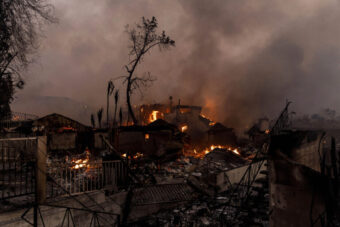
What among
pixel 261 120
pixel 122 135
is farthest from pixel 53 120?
pixel 261 120

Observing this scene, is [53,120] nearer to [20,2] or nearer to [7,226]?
[20,2]

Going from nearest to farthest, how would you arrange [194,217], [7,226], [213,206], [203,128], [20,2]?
[7,226] < [20,2] < [194,217] < [213,206] < [203,128]

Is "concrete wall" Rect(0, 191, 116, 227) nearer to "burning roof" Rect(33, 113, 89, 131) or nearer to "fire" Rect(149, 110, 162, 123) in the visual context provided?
"burning roof" Rect(33, 113, 89, 131)

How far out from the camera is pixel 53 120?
79.5ft

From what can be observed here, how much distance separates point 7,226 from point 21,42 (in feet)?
21.4

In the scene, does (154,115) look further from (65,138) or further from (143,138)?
(65,138)

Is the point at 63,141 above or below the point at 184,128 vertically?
below

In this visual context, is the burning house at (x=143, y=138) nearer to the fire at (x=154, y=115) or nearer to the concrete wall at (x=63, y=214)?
the concrete wall at (x=63, y=214)

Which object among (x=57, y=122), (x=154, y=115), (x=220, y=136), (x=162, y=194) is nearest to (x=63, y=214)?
(x=162, y=194)

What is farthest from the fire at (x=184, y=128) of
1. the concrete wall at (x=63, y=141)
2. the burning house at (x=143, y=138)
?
the concrete wall at (x=63, y=141)

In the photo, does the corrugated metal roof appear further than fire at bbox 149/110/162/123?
No

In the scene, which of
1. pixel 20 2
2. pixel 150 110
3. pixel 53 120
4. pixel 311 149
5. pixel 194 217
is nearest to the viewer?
pixel 311 149

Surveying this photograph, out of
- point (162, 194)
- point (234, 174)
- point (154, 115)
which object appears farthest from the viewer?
point (154, 115)

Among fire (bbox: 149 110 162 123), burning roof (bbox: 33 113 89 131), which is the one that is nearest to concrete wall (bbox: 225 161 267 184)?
burning roof (bbox: 33 113 89 131)
